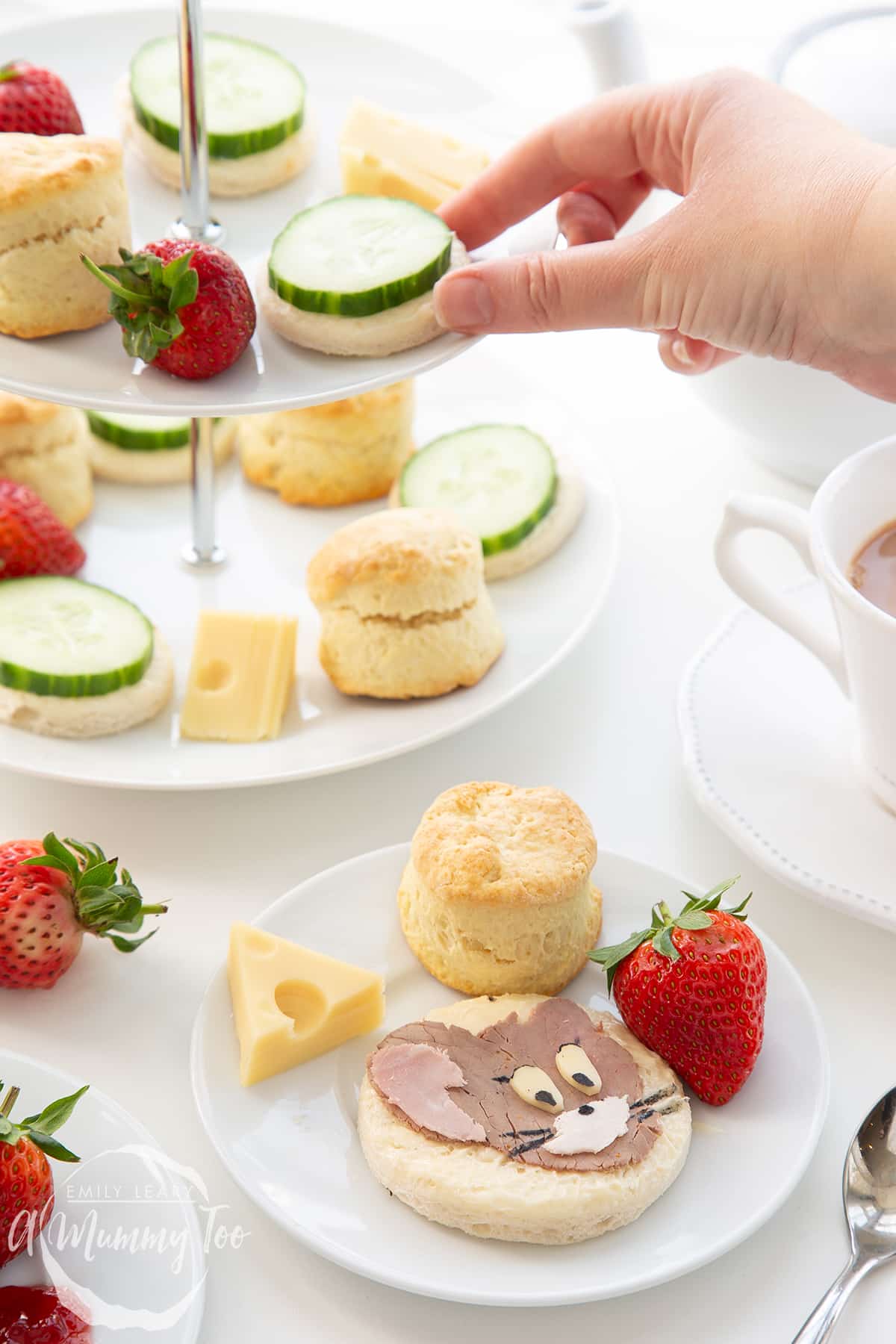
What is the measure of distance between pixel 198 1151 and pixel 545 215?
93 cm

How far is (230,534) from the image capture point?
152 cm

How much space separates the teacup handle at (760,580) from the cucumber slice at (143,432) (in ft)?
2.03

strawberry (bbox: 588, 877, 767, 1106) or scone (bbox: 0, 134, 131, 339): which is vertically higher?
scone (bbox: 0, 134, 131, 339)

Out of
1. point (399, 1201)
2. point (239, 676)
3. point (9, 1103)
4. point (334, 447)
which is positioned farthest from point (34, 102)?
point (399, 1201)

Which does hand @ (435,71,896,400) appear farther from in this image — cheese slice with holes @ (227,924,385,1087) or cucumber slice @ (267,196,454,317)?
cheese slice with holes @ (227,924,385,1087)

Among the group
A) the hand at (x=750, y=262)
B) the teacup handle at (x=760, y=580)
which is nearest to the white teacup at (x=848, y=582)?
the teacup handle at (x=760, y=580)

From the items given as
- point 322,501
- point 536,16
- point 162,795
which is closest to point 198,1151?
point 162,795

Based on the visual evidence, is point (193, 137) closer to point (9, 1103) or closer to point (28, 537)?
point (28, 537)

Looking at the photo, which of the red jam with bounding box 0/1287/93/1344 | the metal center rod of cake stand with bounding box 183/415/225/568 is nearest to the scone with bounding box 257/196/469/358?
the metal center rod of cake stand with bounding box 183/415/225/568

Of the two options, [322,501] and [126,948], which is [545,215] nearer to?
[322,501]

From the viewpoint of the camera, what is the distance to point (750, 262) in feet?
3.51

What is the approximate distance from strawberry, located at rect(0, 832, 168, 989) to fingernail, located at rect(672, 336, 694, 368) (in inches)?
28.5

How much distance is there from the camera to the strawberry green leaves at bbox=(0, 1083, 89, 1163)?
872mm

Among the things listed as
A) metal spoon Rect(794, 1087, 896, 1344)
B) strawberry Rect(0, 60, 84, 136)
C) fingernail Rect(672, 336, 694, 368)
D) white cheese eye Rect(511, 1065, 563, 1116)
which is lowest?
metal spoon Rect(794, 1087, 896, 1344)
